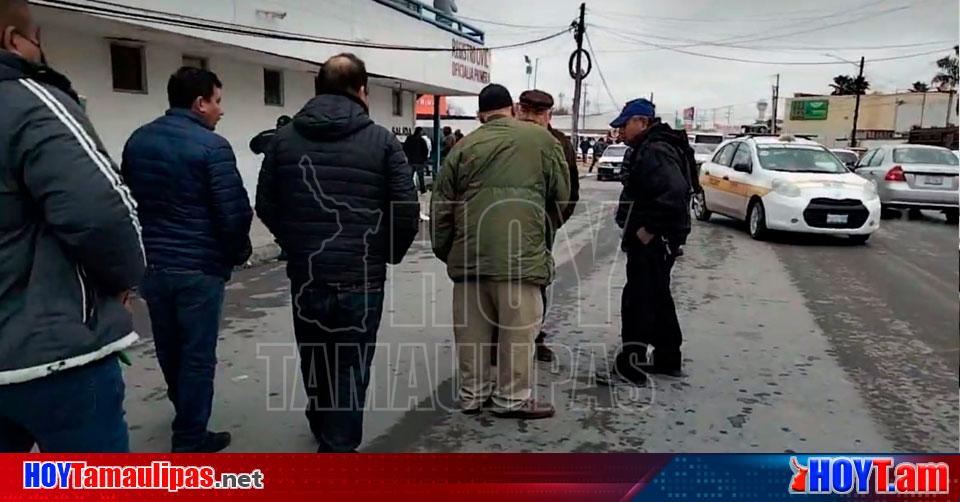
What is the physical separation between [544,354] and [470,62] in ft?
62.0

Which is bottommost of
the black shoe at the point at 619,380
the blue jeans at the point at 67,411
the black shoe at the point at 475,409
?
the black shoe at the point at 475,409

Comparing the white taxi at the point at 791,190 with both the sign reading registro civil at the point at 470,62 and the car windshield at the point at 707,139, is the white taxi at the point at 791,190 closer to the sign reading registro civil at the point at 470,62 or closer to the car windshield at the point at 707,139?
the sign reading registro civil at the point at 470,62

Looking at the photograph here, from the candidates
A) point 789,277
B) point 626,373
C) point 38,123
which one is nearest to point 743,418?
point 626,373

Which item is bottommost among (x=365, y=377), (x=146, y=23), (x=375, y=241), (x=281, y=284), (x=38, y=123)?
(x=281, y=284)

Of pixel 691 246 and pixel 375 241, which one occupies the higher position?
pixel 375 241

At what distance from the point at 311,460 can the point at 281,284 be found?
506 cm

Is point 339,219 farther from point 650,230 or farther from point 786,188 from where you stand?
point 786,188

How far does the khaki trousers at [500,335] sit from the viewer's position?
150 inches

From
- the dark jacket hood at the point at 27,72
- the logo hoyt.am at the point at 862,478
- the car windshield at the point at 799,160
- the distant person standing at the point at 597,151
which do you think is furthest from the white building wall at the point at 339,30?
the distant person standing at the point at 597,151

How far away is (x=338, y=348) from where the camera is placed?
3.21 metres

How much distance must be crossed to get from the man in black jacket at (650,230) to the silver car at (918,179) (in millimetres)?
9980

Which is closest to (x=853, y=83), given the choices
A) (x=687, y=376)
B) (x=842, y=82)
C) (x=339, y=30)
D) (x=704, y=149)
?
(x=842, y=82)

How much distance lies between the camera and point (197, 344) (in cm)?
326

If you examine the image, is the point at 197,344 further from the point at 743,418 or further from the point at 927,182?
the point at 927,182
